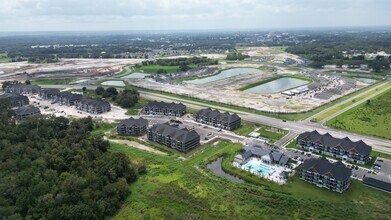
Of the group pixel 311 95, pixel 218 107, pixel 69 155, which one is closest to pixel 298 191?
pixel 69 155

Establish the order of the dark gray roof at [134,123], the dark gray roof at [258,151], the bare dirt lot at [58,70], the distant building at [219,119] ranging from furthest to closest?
1. the bare dirt lot at [58,70]
2. the distant building at [219,119]
3. the dark gray roof at [134,123]
4. the dark gray roof at [258,151]

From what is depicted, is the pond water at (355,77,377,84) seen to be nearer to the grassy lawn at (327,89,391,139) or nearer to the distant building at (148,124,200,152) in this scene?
the grassy lawn at (327,89,391,139)

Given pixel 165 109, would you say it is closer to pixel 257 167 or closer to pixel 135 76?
pixel 257 167

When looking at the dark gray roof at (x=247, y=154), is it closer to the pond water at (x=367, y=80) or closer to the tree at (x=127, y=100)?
the tree at (x=127, y=100)

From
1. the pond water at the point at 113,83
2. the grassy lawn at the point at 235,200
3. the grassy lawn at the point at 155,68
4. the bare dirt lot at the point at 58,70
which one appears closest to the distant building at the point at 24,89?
the pond water at the point at 113,83

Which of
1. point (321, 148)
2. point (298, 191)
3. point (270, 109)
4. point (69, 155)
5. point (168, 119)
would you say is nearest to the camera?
point (298, 191)

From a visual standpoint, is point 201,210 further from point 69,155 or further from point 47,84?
point 47,84

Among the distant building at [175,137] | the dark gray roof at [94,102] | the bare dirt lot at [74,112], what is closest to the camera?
the distant building at [175,137]
